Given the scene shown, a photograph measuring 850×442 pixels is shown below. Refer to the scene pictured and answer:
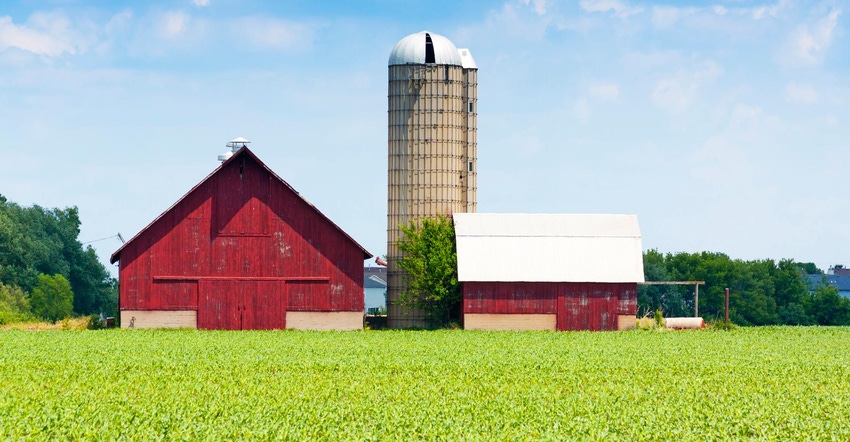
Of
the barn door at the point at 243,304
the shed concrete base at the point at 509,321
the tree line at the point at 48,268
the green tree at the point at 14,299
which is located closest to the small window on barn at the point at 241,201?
the barn door at the point at 243,304

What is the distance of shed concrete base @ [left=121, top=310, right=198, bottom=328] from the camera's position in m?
49.8

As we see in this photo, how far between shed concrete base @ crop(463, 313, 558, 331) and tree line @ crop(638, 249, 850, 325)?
53.8m

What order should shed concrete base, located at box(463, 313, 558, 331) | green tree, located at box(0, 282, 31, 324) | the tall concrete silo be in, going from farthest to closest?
green tree, located at box(0, 282, 31, 324) < the tall concrete silo < shed concrete base, located at box(463, 313, 558, 331)

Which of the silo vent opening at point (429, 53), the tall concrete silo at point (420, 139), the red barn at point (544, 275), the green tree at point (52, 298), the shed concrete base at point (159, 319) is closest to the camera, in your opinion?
the shed concrete base at point (159, 319)

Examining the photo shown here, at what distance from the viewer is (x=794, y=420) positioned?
25.3 meters

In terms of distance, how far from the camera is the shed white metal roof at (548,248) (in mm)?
51844

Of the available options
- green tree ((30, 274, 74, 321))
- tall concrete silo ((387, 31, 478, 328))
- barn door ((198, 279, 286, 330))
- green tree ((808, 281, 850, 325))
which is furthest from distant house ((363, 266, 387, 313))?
barn door ((198, 279, 286, 330))

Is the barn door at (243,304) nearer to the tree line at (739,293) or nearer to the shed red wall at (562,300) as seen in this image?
the shed red wall at (562,300)

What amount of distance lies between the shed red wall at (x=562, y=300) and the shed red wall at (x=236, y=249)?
5215 mm

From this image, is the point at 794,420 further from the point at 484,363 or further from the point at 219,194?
the point at 219,194

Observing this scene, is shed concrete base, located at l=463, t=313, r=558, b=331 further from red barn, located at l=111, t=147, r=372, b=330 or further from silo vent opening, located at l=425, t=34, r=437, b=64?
silo vent opening, located at l=425, t=34, r=437, b=64

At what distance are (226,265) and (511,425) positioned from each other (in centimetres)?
2758

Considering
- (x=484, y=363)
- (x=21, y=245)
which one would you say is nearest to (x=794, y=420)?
(x=484, y=363)

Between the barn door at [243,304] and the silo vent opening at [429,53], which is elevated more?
the silo vent opening at [429,53]
